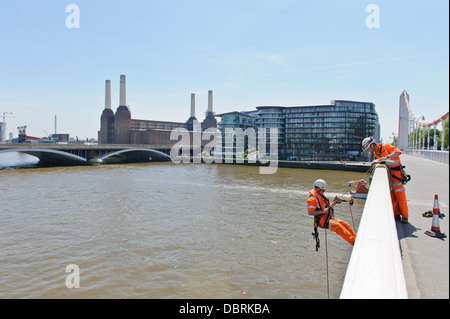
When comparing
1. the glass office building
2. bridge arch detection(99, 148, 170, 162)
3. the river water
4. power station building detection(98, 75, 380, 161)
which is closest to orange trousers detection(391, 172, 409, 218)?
the river water

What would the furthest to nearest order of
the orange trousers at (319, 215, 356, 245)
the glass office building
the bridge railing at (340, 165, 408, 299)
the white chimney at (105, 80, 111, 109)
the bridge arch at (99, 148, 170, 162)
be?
the white chimney at (105, 80, 111, 109) < the glass office building < the bridge arch at (99, 148, 170, 162) < the orange trousers at (319, 215, 356, 245) < the bridge railing at (340, 165, 408, 299)

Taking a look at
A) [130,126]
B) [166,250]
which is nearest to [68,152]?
[130,126]

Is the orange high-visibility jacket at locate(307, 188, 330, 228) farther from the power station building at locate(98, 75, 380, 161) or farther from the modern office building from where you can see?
the modern office building

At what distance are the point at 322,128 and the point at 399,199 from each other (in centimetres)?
8210

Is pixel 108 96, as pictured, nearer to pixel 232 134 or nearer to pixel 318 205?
Answer: pixel 232 134

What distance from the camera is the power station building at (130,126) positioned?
93.2 metres

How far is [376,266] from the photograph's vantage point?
1.83 meters

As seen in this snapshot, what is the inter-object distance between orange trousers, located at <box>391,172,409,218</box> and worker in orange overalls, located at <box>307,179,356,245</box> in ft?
3.28

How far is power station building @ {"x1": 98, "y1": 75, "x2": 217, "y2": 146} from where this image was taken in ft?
306

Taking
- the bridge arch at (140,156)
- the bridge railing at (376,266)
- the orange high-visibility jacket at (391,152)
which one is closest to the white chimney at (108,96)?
the bridge arch at (140,156)

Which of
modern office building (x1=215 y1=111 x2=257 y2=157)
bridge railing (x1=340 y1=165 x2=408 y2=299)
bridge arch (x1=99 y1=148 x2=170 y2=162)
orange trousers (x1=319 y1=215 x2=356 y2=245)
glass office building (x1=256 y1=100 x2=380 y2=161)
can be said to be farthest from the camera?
modern office building (x1=215 y1=111 x2=257 y2=157)

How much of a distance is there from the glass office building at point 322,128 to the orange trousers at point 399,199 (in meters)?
75.4

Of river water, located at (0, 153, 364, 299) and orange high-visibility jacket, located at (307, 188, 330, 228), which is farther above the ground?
orange high-visibility jacket, located at (307, 188, 330, 228)
